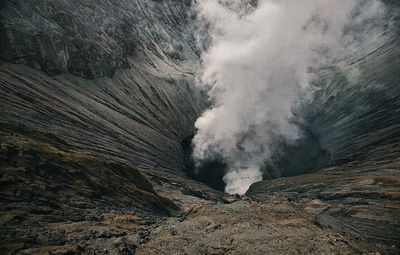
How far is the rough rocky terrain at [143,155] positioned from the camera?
450 inches

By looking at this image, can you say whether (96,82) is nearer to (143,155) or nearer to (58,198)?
(143,155)

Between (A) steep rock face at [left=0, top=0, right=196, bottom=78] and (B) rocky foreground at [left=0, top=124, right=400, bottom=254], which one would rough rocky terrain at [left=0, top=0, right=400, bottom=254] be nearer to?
(B) rocky foreground at [left=0, top=124, right=400, bottom=254]

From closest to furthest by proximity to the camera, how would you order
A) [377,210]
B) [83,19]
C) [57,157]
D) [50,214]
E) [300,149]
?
[50,214], [57,157], [377,210], [83,19], [300,149]

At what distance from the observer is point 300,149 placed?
52.0m

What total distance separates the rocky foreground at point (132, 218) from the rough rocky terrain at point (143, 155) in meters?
0.08

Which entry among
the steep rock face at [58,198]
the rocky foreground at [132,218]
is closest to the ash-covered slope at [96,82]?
the steep rock face at [58,198]

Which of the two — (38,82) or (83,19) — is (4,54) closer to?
(38,82)

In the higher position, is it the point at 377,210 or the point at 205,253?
the point at 377,210

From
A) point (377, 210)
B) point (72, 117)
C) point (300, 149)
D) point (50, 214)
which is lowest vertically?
point (50, 214)

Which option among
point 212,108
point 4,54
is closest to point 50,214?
point 4,54

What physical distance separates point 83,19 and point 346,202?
48.5 metres

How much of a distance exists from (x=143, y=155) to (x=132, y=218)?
18.4m

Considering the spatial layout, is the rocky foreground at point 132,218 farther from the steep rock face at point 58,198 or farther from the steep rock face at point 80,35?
the steep rock face at point 80,35

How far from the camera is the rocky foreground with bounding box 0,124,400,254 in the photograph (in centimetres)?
989
